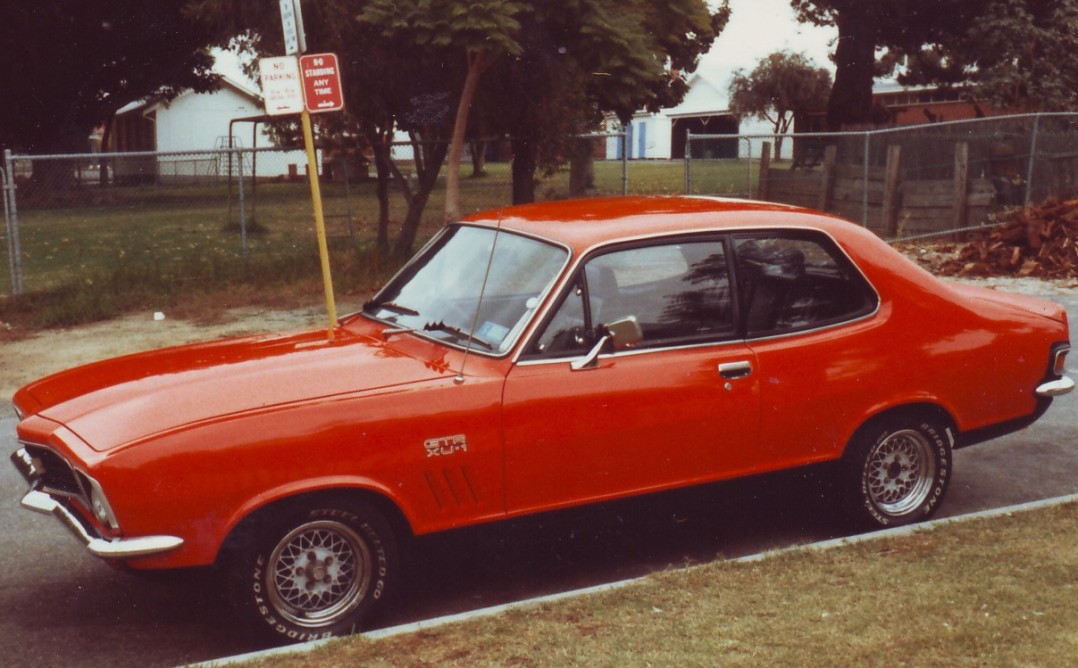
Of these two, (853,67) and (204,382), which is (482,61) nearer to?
(204,382)

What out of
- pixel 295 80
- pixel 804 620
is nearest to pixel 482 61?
pixel 295 80

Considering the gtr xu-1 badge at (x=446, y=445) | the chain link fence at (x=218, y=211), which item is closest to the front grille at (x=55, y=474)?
the gtr xu-1 badge at (x=446, y=445)

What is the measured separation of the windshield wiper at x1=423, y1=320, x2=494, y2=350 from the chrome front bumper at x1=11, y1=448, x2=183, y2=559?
1.47 metres

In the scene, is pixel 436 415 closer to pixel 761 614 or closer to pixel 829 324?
pixel 761 614

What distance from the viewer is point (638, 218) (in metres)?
5.70

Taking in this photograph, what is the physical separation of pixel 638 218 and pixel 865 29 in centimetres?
2867

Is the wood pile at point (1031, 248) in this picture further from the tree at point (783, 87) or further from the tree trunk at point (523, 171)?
the tree at point (783, 87)

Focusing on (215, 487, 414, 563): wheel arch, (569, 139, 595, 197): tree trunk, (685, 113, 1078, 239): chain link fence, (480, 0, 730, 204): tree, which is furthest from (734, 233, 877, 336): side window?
(685, 113, 1078, 239): chain link fence

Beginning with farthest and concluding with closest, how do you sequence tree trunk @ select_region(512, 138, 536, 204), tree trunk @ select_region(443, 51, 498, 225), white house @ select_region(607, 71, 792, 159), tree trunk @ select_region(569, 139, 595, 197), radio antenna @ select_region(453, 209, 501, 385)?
white house @ select_region(607, 71, 792, 159)
tree trunk @ select_region(569, 139, 595, 197)
tree trunk @ select_region(512, 138, 536, 204)
tree trunk @ select_region(443, 51, 498, 225)
radio antenna @ select_region(453, 209, 501, 385)

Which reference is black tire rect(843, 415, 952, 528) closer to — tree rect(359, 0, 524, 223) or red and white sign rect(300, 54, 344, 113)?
red and white sign rect(300, 54, 344, 113)

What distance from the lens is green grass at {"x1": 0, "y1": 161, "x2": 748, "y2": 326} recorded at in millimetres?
14703

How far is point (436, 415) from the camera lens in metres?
4.88

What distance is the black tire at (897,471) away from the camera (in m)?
5.89

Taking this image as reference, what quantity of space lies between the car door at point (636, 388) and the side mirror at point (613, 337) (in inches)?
0.5
